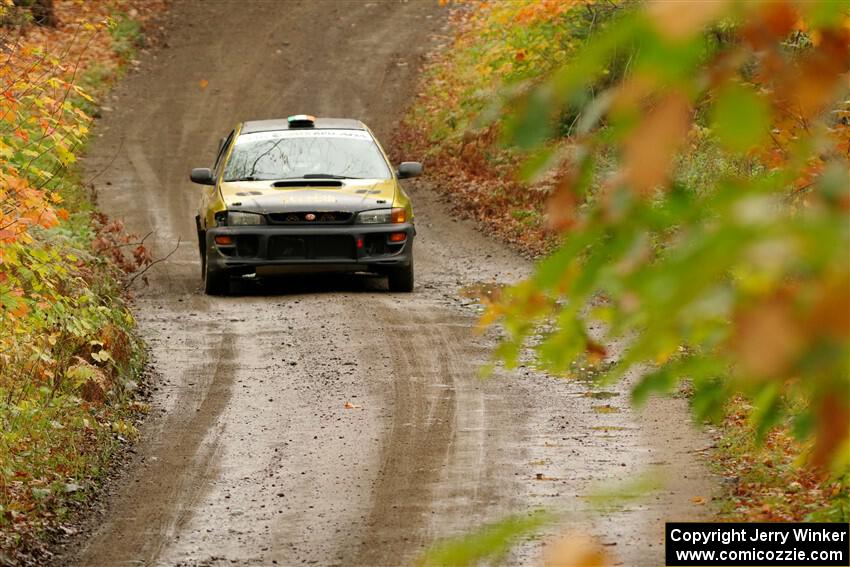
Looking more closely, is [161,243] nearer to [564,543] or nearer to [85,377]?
[85,377]

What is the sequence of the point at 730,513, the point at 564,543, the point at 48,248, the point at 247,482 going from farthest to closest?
the point at 48,248
the point at 247,482
the point at 730,513
the point at 564,543

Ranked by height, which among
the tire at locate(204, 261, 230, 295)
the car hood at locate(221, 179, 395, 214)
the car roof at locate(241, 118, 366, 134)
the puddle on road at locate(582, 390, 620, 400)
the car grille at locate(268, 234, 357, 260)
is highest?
the car roof at locate(241, 118, 366, 134)

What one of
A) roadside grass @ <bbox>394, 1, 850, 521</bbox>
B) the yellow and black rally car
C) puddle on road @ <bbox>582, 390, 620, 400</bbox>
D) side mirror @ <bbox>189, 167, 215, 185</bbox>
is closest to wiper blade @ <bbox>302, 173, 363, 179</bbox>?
the yellow and black rally car

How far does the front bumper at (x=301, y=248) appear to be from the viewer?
42.0ft

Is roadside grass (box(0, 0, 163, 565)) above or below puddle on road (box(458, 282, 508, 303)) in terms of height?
above

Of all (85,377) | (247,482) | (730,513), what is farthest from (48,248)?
(730,513)

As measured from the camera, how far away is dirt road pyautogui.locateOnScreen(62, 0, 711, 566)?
6.46m

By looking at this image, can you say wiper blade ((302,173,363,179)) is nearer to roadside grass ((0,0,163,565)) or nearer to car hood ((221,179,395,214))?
car hood ((221,179,395,214))

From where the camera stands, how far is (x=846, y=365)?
1.62 meters

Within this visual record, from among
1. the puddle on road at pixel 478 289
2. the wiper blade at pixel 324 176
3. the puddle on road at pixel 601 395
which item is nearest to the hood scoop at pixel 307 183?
the wiper blade at pixel 324 176

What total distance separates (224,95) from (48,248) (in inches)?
692

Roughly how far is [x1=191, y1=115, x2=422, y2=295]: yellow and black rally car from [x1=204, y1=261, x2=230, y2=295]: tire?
0.4 inches

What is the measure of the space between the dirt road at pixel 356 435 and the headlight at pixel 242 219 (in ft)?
2.79

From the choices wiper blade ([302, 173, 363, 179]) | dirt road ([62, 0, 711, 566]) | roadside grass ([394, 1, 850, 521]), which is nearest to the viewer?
dirt road ([62, 0, 711, 566])
